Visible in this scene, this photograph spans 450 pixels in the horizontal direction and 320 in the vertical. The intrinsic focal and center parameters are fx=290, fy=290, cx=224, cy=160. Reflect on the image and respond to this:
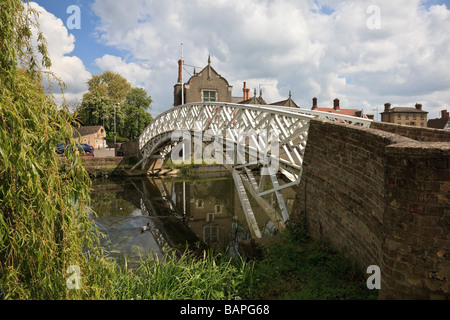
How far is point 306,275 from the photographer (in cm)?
452

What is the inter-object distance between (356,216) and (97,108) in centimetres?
4119

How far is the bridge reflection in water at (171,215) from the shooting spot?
951cm

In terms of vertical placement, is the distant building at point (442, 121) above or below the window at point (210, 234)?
above

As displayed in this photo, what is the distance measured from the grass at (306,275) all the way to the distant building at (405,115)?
177 feet

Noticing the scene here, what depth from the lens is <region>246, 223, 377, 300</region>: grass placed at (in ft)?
12.8

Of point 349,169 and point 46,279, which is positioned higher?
point 349,169

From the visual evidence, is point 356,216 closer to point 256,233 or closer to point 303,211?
point 303,211

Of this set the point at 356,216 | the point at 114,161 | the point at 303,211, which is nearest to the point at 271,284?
the point at 356,216
